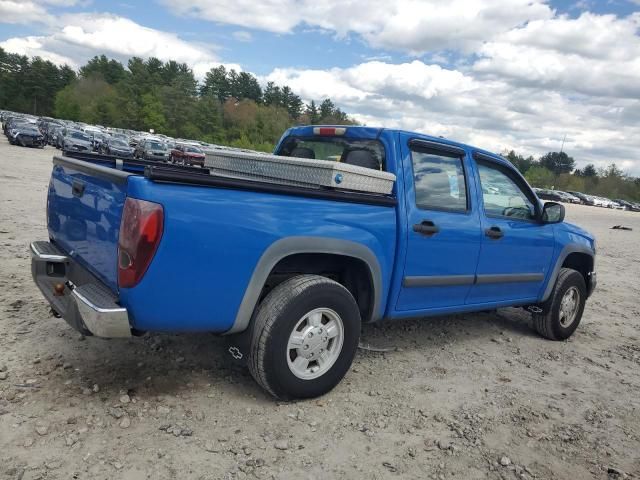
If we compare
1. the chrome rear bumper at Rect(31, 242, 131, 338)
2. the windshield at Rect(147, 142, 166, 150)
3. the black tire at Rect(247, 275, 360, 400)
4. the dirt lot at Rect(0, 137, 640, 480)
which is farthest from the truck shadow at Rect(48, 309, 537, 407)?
the windshield at Rect(147, 142, 166, 150)

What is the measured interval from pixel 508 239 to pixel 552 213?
757 millimetres

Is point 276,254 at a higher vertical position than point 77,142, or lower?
higher

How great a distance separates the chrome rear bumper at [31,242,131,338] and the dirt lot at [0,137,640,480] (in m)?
0.54

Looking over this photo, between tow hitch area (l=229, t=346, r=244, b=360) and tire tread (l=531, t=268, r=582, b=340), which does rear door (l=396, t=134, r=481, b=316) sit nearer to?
tow hitch area (l=229, t=346, r=244, b=360)

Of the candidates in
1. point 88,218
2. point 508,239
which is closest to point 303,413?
point 88,218

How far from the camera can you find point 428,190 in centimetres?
398

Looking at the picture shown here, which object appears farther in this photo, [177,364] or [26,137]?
[26,137]

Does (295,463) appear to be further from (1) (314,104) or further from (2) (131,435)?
(1) (314,104)

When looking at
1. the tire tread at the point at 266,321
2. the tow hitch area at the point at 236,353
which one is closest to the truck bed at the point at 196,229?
the tire tread at the point at 266,321

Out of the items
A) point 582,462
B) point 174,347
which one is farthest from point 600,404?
point 174,347

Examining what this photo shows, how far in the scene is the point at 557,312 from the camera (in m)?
5.41

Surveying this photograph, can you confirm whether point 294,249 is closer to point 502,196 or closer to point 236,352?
point 236,352

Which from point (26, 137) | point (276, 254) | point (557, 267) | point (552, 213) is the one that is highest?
point (552, 213)

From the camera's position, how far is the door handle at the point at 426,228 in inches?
148
